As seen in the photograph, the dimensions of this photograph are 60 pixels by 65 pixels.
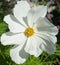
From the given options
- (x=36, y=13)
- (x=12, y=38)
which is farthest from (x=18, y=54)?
(x=36, y=13)

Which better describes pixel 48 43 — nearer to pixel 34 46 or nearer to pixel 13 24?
pixel 34 46

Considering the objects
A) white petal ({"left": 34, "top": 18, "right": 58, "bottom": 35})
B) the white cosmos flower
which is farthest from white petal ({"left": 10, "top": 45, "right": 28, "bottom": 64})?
white petal ({"left": 34, "top": 18, "right": 58, "bottom": 35})

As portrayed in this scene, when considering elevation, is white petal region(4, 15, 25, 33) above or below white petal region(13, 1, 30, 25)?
below

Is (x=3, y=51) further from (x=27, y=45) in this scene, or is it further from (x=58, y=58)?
(x=58, y=58)

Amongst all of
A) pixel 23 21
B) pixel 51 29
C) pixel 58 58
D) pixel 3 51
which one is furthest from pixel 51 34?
pixel 58 58

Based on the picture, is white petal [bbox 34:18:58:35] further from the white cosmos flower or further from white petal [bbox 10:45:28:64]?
white petal [bbox 10:45:28:64]

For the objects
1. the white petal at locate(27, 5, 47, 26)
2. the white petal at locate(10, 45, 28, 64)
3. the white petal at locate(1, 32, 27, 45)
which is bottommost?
the white petal at locate(10, 45, 28, 64)
